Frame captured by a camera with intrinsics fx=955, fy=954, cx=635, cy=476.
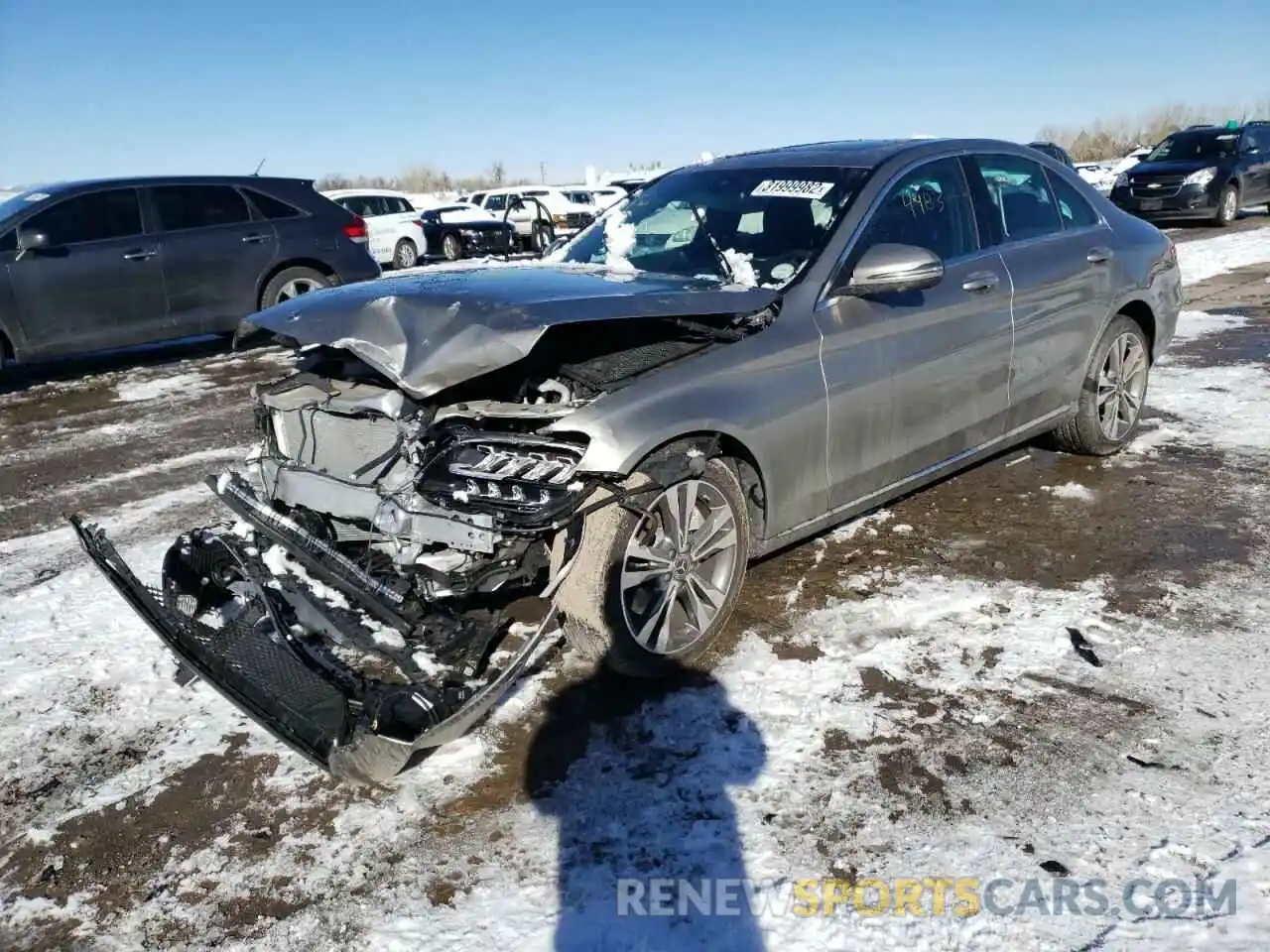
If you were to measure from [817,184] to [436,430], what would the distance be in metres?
2.04

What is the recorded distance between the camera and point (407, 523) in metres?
2.90

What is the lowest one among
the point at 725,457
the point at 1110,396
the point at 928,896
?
the point at 928,896

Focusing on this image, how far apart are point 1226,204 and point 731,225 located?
1853 centimetres

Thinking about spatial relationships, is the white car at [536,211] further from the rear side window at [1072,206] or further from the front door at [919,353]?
the front door at [919,353]

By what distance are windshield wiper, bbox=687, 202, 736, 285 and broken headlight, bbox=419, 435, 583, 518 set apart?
125cm

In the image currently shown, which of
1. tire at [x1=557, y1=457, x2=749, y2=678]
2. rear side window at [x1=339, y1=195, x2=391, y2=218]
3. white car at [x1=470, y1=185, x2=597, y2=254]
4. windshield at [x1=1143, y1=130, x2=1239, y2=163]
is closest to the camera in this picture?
tire at [x1=557, y1=457, x2=749, y2=678]

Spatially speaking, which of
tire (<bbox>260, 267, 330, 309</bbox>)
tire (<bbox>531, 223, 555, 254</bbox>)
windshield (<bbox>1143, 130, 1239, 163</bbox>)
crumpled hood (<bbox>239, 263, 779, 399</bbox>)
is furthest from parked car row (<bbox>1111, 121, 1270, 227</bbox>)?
crumpled hood (<bbox>239, 263, 779, 399</bbox>)

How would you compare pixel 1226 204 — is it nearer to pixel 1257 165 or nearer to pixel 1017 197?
pixel 1257 165

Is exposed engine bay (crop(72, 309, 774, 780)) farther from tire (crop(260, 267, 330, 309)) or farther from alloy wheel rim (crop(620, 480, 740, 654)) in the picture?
tire (crop(260, 267, 330, 309))

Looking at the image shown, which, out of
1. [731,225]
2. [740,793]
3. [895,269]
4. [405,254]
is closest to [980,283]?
[895,269]

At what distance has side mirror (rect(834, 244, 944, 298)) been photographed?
11.7 ft

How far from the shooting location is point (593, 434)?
2.94m

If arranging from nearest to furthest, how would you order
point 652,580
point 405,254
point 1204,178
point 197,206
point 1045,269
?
point 652,580, point 1045,269, point 197,206, point 1204,178, point 405,254

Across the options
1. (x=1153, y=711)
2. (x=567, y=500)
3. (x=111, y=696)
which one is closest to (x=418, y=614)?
(x=567, y=500)
